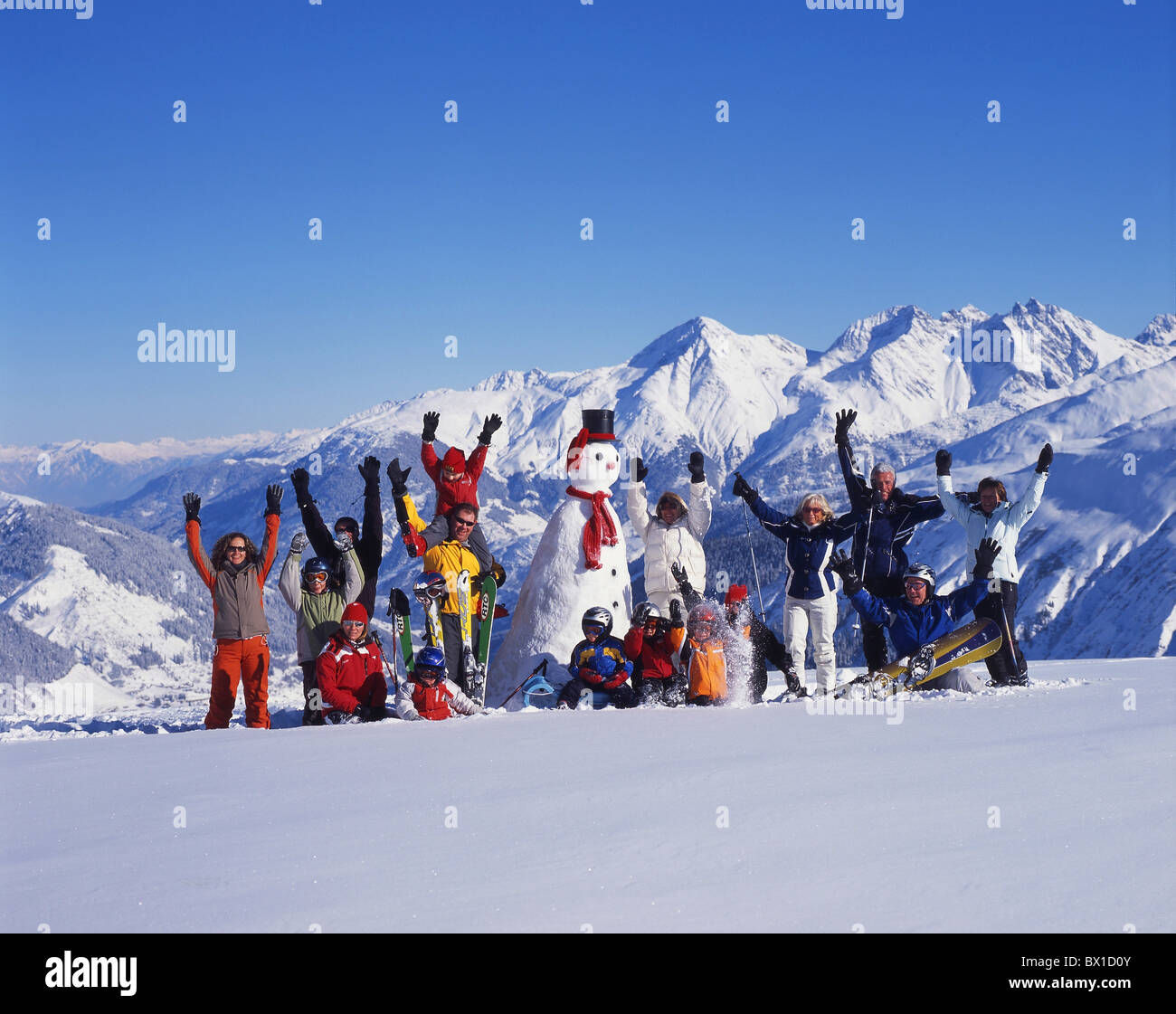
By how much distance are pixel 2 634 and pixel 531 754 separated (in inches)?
5432

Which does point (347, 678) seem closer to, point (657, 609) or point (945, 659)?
point (657, 609)

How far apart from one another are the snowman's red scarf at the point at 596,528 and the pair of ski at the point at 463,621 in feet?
3.31

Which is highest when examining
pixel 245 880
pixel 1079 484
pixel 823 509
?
pixel 1079 484

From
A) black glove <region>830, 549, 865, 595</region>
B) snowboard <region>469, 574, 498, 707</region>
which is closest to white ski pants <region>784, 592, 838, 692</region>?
black glove <region>830, 549, 865, 595</region>

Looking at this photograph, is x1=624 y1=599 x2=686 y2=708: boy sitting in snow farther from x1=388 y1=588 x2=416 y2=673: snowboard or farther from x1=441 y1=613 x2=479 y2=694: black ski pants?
x1=388 y1=588 x2=416 y2=673: snowboard

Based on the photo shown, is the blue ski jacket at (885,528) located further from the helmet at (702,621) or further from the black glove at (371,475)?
the black glove at (371,475)

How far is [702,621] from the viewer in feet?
26.2

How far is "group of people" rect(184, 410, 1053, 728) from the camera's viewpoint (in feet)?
25.4

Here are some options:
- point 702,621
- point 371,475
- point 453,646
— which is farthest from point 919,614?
point 371,475

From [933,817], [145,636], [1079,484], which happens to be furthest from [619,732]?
[145,636]

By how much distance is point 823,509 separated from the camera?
8406 millimetres

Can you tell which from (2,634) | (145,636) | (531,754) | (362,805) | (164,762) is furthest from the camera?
(145,636)

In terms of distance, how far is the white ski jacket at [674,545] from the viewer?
923cm

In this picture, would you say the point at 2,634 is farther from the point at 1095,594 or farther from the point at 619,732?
the point at 619,732
